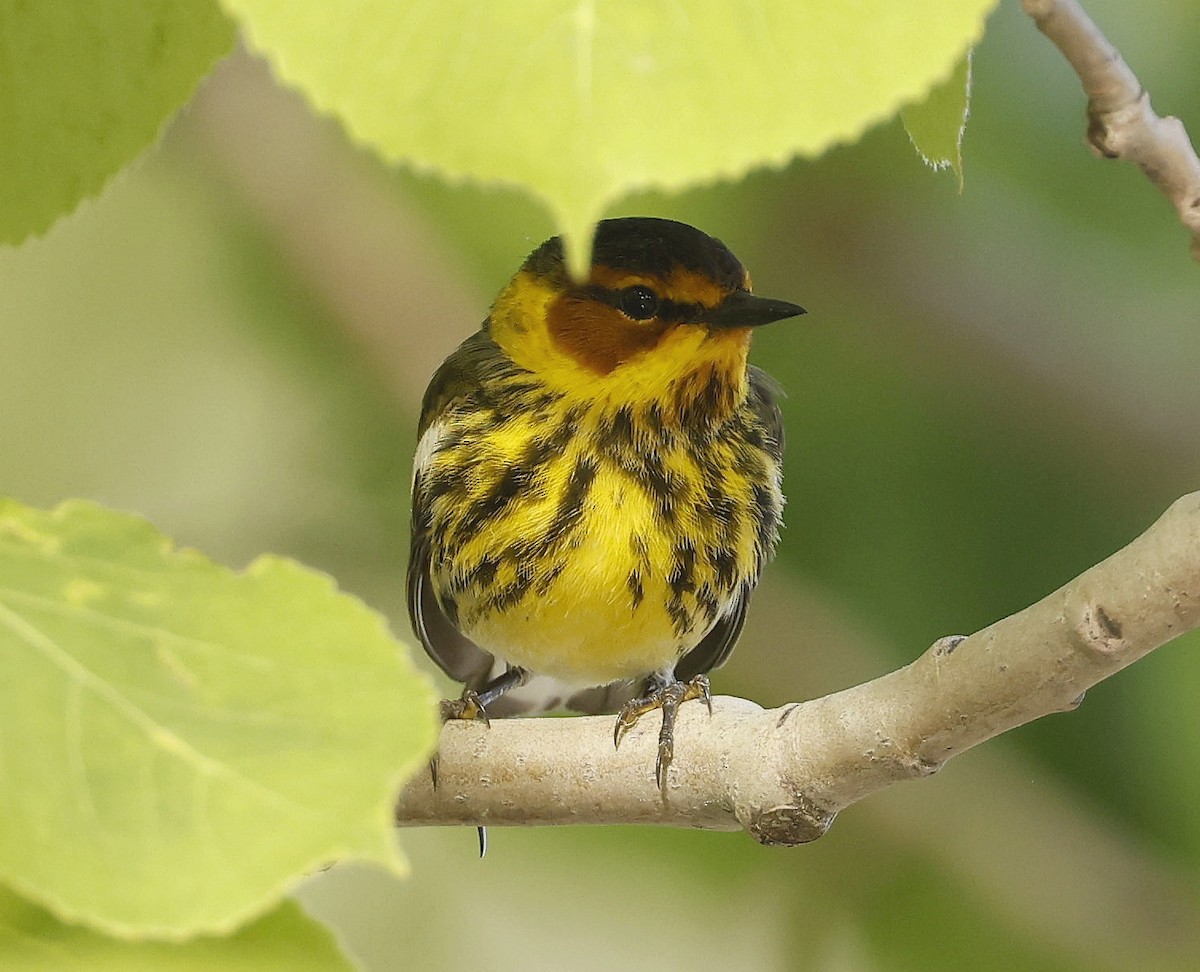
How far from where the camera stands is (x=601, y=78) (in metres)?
0.25

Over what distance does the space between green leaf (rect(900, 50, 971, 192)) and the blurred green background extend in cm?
80

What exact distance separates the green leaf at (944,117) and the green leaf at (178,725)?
22 centimetres

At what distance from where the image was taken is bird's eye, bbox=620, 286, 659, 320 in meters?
0.95

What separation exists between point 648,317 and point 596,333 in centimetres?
4

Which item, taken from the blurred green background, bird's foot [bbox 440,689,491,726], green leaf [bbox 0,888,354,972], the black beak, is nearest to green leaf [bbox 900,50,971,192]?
green leaf [bbox 0,888,354,972]

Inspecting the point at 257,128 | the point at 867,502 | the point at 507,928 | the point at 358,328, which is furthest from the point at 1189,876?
the point at 257,128

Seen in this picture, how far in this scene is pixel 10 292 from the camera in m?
1.74

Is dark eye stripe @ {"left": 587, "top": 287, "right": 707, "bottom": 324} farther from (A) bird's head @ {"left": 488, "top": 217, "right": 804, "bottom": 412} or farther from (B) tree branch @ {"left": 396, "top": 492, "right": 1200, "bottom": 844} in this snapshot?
(B) tree branch @ {"left": 396, "top": 492, "right": 1200, "bottom": 844}

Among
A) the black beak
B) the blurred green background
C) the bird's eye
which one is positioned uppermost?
the black beak

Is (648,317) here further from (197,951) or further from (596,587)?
(197,951)

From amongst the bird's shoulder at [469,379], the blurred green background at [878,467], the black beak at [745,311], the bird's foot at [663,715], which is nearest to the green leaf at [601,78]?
the bird's foot at [663,715]

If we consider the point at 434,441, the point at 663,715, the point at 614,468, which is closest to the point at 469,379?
the point at 434,441

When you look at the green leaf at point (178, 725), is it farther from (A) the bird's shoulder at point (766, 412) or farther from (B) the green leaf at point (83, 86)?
(A) the bird's shoulder at point (766, 412)

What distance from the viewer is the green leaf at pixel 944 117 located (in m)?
0.41
